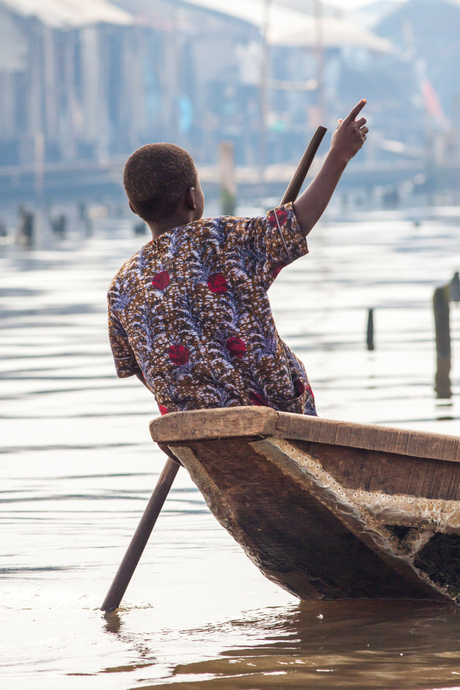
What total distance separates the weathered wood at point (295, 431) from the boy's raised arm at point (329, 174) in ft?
1.69

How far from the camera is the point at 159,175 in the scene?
345cm

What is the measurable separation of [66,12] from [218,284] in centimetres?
4311

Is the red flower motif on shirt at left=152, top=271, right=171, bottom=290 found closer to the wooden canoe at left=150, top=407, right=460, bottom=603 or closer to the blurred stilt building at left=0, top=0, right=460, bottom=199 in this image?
the wooden canoe at left=150, top=407, right=460, bottom=603

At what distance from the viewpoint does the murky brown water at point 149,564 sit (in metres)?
3.43

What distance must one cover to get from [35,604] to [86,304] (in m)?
11.9

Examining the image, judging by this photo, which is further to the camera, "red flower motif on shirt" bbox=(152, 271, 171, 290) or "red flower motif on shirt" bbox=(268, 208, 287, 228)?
"red flower motif on shirt" bbox=(152, 271, 171, 290)

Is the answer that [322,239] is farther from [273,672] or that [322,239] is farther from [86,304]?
[273,672]

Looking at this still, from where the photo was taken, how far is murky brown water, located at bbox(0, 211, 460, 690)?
343cm

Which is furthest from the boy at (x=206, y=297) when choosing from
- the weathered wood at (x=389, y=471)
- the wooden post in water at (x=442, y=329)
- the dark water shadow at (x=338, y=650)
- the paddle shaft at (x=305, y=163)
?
the wooden post in water at (x=442, y=329)

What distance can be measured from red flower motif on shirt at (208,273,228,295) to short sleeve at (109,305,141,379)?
1.23 feet

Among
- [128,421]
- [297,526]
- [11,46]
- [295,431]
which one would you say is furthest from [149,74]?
[295,431]

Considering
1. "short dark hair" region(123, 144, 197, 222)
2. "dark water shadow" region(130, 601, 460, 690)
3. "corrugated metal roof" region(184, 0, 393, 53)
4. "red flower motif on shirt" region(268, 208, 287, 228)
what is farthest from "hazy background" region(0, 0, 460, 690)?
"corrugated metal roof" region(184, 0, 393, 53)

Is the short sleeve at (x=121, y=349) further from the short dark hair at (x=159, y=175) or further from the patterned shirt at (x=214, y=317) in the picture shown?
the short dark hair at (x=159, y=175)

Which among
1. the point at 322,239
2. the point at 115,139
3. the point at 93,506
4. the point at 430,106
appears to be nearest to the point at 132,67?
the point at 115,139
